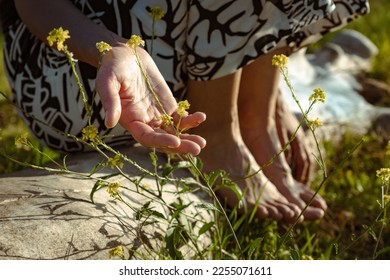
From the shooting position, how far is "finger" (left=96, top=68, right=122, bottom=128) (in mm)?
1410

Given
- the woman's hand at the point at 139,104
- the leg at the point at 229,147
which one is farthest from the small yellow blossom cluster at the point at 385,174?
the leg at the point at 229,147

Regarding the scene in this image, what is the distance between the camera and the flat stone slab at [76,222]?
5.42 feet

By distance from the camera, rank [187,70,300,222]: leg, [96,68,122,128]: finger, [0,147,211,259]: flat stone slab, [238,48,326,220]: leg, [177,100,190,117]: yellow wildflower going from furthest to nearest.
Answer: [238,48,326,220]: leg < [187,70,300,222]: leg < [0,147,211,259]: flat stone slab < [177,100,190,117]: yellow wildflower < [96,68,122,128]: finger

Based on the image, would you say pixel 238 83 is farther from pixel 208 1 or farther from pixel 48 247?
pixel 48 247

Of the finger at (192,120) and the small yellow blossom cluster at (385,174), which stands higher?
the finger at (192,120)

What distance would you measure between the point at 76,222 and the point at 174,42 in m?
0.61

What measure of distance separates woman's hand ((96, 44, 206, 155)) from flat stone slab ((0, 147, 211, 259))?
165 mm

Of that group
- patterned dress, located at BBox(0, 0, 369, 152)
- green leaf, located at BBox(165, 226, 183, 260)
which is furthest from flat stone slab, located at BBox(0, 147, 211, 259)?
patterned dress, located at BBox(0, 0, 369, 152)

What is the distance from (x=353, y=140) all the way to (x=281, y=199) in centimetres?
69

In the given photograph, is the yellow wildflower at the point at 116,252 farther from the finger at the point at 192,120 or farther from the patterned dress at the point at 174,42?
the patterned dress at the point at 174,42

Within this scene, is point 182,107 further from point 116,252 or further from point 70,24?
point 70,24

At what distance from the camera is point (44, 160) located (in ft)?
7.98

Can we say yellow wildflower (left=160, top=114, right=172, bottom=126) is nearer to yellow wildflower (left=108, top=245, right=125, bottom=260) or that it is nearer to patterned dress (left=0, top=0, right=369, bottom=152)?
yellow wildflower (left=108, top=245, right=125, bottom=260)

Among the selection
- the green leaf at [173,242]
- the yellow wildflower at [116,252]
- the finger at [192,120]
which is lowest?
the green leaf at [173,242]
